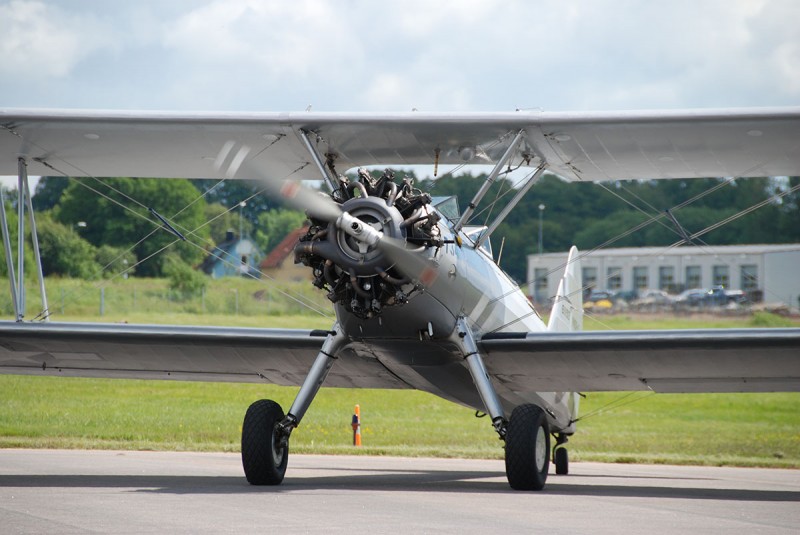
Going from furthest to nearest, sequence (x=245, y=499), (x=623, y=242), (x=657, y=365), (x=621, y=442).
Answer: (x=623, y=242) < (x=621, y=442) < (x=657, y=365) < (x=245, y=499)

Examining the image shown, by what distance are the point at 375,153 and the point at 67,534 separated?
6881mm

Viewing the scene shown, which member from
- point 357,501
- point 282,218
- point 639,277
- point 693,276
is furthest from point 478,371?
point 639,277

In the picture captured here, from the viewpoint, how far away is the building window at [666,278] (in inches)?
2571

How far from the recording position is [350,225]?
9.83 m

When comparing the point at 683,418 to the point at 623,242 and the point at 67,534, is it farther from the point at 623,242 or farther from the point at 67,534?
the point at 623,242

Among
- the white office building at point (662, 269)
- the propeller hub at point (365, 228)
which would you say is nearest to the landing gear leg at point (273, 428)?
the propeller hub at point (365, 228)

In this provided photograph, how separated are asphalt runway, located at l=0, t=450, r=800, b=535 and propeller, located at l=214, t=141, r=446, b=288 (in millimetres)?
1883

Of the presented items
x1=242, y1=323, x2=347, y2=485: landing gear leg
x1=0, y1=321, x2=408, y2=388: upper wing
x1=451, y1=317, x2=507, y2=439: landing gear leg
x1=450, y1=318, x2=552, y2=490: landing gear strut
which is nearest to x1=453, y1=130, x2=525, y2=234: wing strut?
x1=451, y1=317, x2=507, y2=439: landing gear leg

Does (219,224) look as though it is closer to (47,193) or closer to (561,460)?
(47,193)

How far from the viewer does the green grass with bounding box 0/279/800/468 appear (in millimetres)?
19531

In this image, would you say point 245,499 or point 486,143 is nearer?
point 245,499

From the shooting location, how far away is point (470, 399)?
12.7m

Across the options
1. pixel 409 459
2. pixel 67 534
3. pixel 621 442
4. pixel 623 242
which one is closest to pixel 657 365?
pixel 409 459

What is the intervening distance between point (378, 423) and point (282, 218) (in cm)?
3792
